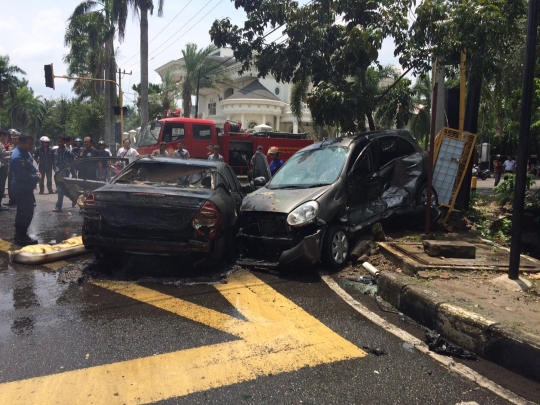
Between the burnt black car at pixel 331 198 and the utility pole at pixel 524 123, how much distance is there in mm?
2199

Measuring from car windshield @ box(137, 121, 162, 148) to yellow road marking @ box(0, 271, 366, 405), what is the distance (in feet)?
37.9

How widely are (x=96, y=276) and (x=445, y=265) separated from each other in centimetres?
433

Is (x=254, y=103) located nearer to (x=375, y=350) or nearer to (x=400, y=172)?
(x=400, y=172)

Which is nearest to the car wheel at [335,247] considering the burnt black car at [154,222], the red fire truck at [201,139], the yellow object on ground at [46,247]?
the burnt black car at [154,222]

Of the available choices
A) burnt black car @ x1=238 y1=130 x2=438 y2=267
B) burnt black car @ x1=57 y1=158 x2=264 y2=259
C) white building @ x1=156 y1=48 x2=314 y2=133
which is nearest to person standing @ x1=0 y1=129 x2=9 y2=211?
burnt black car @ x1=57 y1=158 x2=264 y2=259

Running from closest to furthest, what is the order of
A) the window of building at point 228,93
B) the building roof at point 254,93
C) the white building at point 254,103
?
the white building at point 254,103 < the building roof at point 254,93 < the window of building at point 228,93

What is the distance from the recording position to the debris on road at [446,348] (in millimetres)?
3797

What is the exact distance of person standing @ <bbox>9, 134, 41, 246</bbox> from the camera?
7.52m

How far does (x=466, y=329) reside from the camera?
157 inches

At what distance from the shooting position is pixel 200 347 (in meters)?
3.79

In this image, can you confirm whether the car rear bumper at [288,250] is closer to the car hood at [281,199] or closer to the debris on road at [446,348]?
the car hood at [281,199]

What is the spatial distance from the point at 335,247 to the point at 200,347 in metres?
2.99

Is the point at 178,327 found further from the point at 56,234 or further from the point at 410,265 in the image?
the point at 56,234

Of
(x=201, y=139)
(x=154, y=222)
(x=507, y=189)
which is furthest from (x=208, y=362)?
(x=201, y=139)
